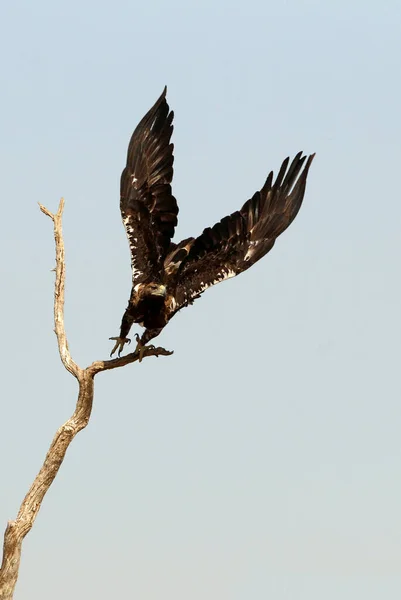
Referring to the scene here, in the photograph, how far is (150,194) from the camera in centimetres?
1962

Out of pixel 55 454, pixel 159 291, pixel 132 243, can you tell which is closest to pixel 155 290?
pixel 159 291

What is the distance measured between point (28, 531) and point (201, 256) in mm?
5329

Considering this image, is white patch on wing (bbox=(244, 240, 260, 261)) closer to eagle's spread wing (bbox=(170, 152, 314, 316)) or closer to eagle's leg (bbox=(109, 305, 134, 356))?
eagle's spread wing (bbox=(170, 152, 314, 316))

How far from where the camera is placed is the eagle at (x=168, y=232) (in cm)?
1866

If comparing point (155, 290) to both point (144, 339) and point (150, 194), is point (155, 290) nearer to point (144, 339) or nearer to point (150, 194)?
point (144, 339)

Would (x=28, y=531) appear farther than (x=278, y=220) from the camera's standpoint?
No

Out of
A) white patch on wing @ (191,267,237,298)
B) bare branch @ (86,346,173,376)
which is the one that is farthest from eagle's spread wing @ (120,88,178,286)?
bare branch @ (86,346,173,376)

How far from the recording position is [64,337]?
62.1 feet

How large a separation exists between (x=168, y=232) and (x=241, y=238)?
1.48m

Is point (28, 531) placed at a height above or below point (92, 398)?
below

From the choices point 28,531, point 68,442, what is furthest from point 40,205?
point 28,531

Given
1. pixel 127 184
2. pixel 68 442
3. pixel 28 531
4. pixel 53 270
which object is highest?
pixel 127 184

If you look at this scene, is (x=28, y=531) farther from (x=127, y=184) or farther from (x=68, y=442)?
(x=127, y=184)

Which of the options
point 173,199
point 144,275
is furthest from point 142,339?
point 173,199
